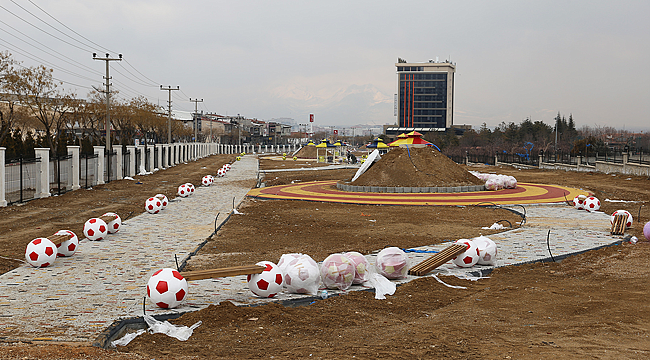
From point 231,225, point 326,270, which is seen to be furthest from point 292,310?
point 231,225

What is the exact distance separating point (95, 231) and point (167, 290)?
23.3ft

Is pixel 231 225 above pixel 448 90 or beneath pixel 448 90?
beneath

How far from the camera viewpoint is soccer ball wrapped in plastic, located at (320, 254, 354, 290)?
8383 mm

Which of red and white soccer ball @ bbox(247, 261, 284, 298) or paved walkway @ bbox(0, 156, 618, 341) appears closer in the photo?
paved walkway @ bbox(0, 156, 618, 341)

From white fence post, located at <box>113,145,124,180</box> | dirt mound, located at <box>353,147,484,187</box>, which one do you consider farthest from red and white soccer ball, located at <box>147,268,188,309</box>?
white fence post, located at <box>113,145,124,180</box>

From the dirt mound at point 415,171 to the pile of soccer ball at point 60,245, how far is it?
61.7ft

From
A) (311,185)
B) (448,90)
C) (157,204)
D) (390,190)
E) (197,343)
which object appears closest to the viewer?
(197,343)

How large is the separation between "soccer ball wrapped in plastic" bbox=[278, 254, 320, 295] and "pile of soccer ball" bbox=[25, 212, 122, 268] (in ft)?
17.5

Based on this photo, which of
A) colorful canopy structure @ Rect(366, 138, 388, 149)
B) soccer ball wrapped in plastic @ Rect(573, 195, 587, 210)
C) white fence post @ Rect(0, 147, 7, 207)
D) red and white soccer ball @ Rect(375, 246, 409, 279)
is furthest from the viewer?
colorful canopy structure @ Rect(366, 138, 388, 149)

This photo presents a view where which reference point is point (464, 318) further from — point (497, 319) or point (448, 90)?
point (448, 90)

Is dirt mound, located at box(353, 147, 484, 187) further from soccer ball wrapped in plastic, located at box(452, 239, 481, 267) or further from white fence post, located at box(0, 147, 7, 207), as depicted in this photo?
soccer ball wrapped in plastic, located at box(452, 239, 481, 267)

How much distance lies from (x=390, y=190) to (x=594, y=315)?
72.3 feet

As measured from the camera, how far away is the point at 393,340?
20.0ft

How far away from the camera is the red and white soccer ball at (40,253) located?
10.1 meters
